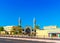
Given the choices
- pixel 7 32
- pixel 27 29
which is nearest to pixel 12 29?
pixel 7 32

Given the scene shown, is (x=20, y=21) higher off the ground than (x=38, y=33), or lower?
higher

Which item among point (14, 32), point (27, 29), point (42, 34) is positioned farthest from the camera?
point (14, 32)

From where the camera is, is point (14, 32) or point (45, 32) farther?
point (14, 32)

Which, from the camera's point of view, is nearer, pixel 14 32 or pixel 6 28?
pixel 14 32

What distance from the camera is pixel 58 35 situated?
76.6 m

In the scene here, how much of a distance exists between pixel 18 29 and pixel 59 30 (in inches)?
1352

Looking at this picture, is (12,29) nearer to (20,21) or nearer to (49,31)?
(20,21)

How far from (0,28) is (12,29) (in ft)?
34.8

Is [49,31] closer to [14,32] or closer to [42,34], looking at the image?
[42,34]

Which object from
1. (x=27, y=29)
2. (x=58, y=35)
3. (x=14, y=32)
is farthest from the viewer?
(x=14, y=32)

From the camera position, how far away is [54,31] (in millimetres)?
78625

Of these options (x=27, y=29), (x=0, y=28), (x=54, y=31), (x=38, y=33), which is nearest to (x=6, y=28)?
(x=0, y=28)

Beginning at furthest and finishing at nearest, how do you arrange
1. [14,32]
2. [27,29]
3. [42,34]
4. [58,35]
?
1. [14,32]
2. [27,29]
3. [42,34]
4. [58,35]

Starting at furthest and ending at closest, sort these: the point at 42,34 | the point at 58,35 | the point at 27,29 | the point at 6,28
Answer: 1. the point at 6,28
2. the point at 27,29
3. the point at 42,34
4. the point at 58,35
